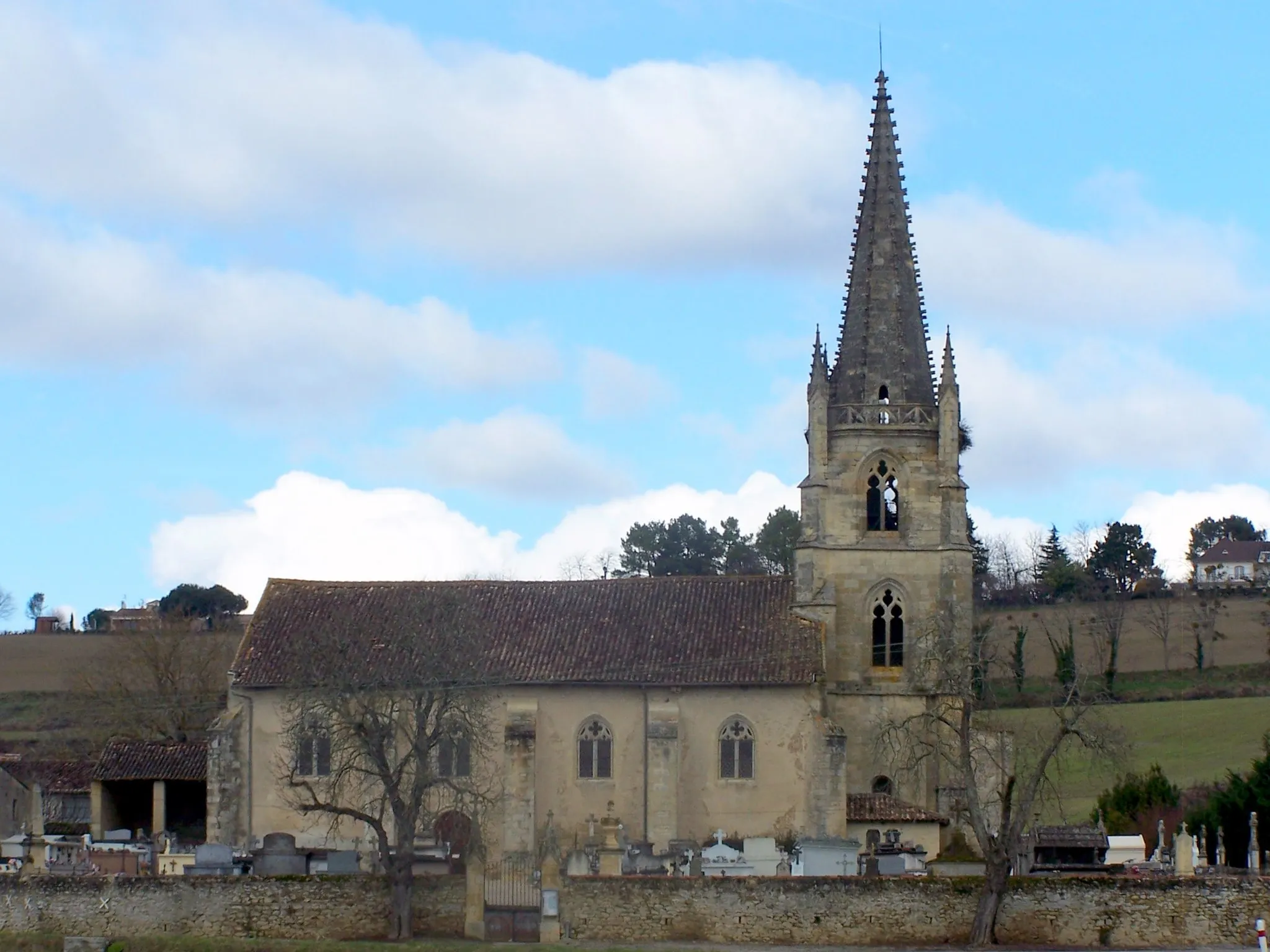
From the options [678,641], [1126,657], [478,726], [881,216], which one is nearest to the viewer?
[478,726]

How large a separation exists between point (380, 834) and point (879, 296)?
24.7 metres

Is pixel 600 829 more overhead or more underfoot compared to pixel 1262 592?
more underfoot

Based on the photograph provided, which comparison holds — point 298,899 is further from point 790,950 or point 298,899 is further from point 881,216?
point 881,216

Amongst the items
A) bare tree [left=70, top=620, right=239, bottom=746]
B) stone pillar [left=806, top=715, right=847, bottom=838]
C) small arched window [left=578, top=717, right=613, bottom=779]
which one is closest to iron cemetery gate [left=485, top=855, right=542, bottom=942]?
small arched window [left=578, top=717, right=613, bottom=779]

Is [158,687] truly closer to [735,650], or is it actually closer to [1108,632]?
[735,650]

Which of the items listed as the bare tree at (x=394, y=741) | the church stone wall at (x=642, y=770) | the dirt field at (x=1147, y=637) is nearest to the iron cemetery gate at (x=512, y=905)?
the bare tree at (x=394, y=741)

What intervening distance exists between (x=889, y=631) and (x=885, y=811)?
20.3 feet

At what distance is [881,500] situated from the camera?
191 feet

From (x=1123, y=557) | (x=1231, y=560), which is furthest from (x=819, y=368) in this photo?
(x=1231, y=560)

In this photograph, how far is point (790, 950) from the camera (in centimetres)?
4012

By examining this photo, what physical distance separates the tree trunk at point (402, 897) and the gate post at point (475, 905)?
1.25 metres

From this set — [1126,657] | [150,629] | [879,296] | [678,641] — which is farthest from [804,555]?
[1126,657]

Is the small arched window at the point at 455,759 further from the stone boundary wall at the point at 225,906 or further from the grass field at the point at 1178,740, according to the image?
the grass field at the point at 1178,740

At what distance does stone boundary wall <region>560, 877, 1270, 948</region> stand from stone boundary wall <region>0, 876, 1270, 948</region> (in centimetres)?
3
